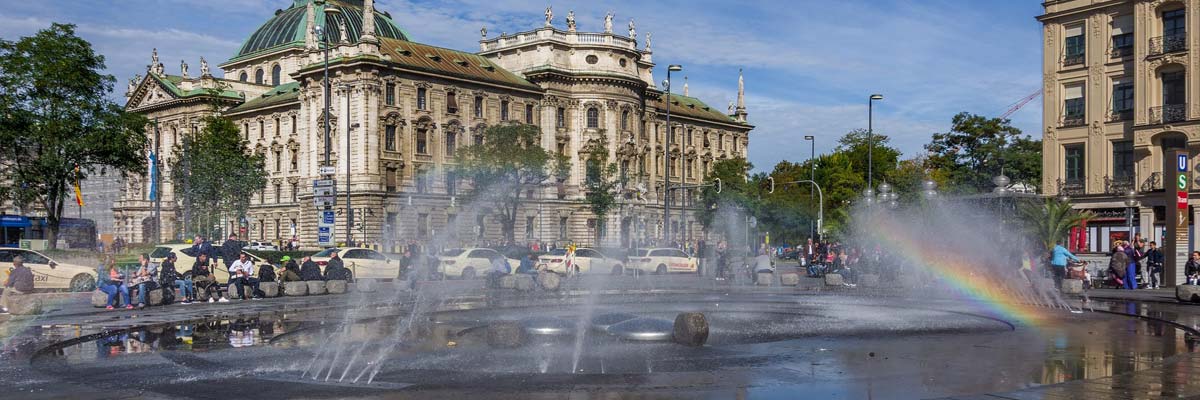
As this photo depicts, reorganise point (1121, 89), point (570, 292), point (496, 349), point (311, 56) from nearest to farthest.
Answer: point (496, 349), point (570, 292), point (1121, 89), point (311, 56)

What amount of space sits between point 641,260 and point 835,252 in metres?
11.2

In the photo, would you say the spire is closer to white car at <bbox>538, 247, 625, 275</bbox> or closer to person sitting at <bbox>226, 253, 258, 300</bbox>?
white car at <bbox>538, 247, 625, 275</bbox>

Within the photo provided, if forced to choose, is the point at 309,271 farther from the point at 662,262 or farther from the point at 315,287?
the point at 662,262

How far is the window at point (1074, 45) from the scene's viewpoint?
52125 millimetres

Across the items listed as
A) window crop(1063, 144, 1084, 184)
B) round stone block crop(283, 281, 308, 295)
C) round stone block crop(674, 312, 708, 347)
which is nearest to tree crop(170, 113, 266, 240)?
round stone block crop(283, 281, 308, 295)

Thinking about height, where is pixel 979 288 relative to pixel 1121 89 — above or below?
below

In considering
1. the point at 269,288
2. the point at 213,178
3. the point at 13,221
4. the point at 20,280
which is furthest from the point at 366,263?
the point at 13,221

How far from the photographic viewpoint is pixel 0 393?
1188 cm

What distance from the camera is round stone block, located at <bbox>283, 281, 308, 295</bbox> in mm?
31562

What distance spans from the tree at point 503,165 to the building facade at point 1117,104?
1544 inches

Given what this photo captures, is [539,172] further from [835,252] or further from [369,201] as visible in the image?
[835,252]

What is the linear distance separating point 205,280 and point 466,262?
1709 cm

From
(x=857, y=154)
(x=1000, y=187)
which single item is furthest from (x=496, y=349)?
(x=857, y=154)

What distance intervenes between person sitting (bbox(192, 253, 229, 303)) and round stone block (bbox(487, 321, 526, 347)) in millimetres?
15097
